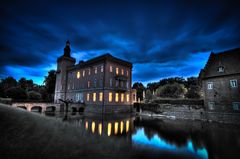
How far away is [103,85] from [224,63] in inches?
929

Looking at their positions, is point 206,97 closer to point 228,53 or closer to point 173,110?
point 173,110

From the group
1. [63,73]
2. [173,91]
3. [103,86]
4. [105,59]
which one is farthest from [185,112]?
[63,73]

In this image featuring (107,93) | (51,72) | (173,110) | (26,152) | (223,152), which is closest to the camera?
(26,152)

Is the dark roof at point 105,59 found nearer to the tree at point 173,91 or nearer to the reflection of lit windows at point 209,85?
the reflection of lit windows at point 209,85

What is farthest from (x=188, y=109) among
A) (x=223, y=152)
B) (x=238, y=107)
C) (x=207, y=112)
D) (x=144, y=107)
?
(x=223, y=152)

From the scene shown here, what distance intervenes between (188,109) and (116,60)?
1952 centimetres

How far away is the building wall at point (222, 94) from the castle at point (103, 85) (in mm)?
18081

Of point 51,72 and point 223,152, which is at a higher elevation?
point 51,72

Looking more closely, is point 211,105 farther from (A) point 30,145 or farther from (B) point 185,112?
(A) point 30,145

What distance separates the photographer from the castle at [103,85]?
30.3m

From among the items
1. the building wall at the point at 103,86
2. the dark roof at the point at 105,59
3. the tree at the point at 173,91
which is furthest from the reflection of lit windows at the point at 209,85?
the tree at the point at 173,91

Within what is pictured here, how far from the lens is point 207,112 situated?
21812 mm

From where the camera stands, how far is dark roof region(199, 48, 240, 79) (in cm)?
2004

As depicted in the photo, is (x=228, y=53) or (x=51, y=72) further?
(x=51, y=72)
